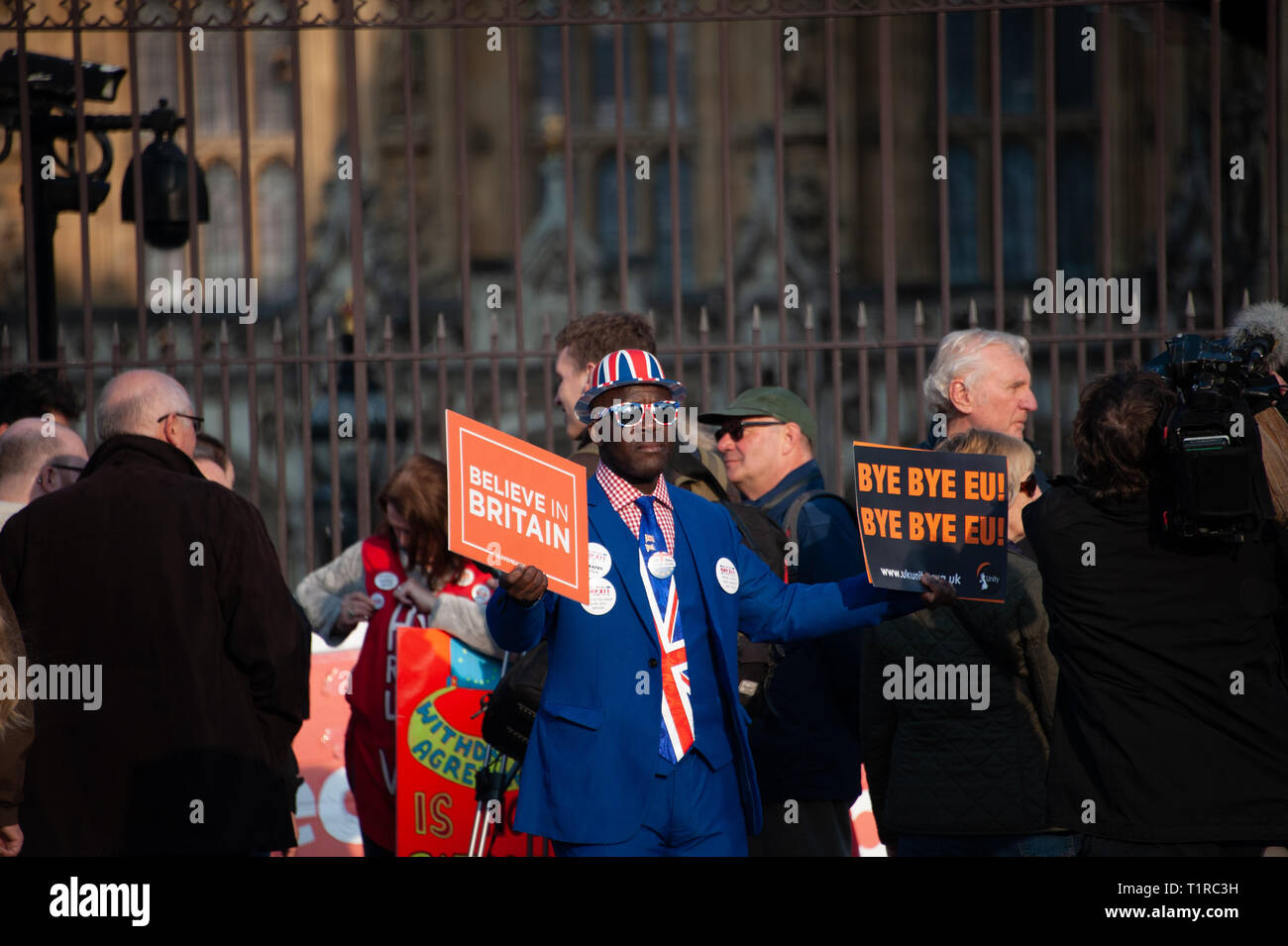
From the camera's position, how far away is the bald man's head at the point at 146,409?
4.44 metres

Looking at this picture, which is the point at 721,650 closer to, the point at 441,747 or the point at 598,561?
the point at 598,561

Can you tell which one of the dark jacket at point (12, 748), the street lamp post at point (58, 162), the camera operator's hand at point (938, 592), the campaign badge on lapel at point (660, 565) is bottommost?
the dark jacket at point (12, 748)

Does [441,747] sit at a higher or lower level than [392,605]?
lower

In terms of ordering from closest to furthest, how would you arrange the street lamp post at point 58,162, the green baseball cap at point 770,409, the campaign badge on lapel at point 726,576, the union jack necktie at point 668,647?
the union jack necktie at point 668,647 → the campaign badge on lapel at point 726,576 → the green baseball cap at point 770,409 → the street lamp post at point 58,162

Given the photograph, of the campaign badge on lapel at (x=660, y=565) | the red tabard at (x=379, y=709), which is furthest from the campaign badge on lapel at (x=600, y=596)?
the red tabard at (x=379, y=709)

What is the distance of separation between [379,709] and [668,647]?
2078mm

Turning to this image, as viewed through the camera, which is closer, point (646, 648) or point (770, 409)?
point (646, 648)

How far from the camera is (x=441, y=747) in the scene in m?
5.14

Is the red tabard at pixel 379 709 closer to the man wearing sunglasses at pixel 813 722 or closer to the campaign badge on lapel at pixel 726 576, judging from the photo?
the man wearing sunglasses at pixel 813 722

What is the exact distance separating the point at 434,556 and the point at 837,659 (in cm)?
166

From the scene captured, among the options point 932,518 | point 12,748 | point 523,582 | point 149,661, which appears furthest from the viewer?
point 149,661

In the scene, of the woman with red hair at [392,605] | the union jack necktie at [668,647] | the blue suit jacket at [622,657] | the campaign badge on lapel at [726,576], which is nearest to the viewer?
the blue suit jacket at [622,657]

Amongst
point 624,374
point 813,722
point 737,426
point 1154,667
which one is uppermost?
point 624,374

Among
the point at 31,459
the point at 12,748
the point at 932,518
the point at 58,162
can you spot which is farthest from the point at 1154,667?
the point at 58,162
